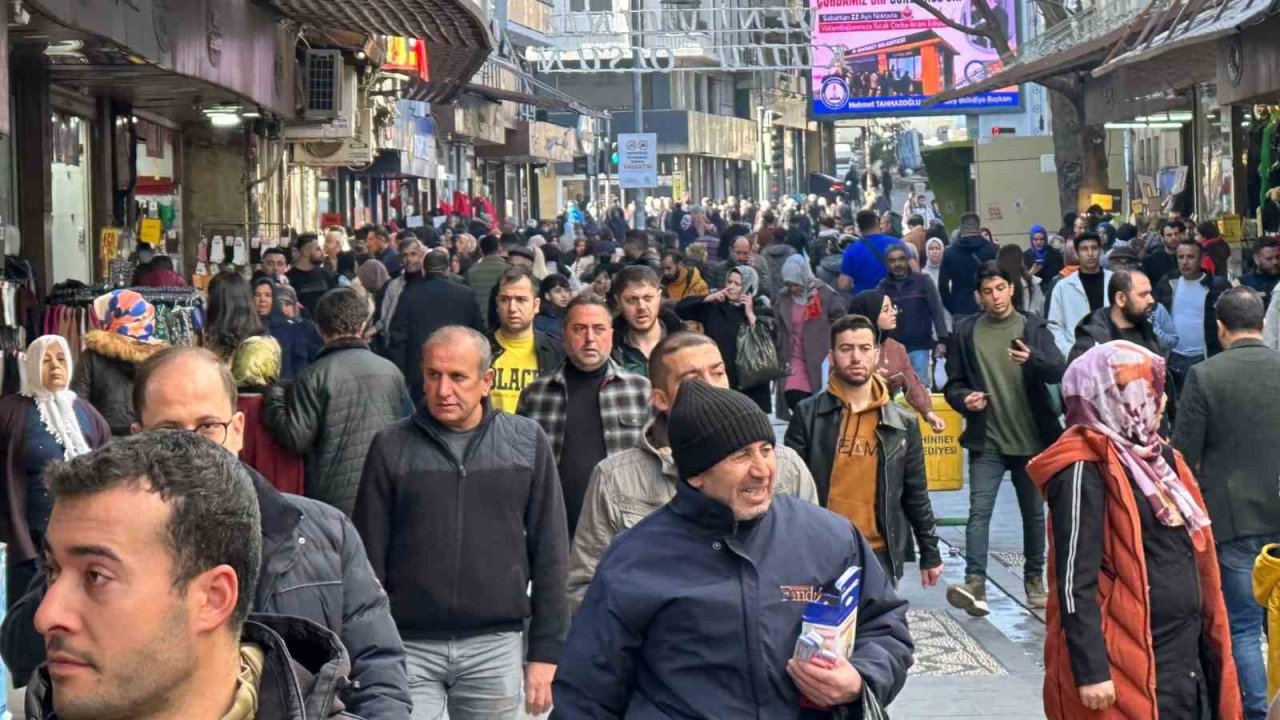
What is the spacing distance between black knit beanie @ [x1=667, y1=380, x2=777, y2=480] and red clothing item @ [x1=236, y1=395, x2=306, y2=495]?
3947 millimetres

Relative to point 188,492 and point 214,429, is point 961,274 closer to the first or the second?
point 214,429

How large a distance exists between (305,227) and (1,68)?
2035 centimetres

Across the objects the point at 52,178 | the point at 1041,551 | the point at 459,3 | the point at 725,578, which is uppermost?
the point at 459,3

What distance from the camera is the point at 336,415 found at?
816cm

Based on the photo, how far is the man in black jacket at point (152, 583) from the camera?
268cm

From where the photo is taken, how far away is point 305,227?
2962 centimetres

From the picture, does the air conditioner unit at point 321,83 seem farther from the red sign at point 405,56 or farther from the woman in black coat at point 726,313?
the woman in black coat at point 726,313

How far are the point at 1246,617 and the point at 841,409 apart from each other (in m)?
1.59

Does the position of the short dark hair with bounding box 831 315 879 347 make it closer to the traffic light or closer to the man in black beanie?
the man in black beanie

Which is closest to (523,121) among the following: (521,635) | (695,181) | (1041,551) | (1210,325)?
(695,181)

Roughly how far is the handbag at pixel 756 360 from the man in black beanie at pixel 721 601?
26.9ft

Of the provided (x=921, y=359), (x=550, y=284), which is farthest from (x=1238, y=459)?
(x=921, y=359)

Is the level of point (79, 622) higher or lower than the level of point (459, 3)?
lower

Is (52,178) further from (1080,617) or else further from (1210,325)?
(1080,617)
